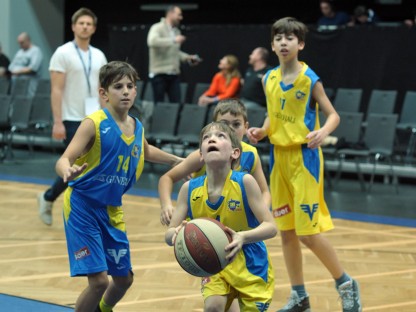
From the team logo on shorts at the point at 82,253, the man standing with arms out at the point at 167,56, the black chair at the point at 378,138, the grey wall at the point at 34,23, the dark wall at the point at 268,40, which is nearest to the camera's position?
the team logo on shorts at the point at 82,253

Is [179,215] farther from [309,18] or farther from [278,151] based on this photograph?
[309,18]

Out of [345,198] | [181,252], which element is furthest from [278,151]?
[345,198]

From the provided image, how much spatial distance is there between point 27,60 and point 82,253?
13.4 m

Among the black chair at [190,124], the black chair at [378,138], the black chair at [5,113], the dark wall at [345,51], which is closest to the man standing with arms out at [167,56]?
the black chair at [190,124]

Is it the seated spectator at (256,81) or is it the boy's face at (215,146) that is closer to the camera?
the boy's face at (215,146)

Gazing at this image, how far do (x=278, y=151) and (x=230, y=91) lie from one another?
7989mm

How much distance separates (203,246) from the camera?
425 centimetres

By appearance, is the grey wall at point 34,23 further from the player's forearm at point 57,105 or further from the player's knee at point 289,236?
the player's knee at point 289,236

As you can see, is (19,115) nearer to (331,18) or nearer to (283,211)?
(331,18)

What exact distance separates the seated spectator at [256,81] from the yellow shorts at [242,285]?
342 inches

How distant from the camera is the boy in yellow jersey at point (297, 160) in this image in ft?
19.6

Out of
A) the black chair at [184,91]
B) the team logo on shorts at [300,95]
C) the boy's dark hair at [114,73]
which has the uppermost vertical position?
the boy's dark hair at [114,73]

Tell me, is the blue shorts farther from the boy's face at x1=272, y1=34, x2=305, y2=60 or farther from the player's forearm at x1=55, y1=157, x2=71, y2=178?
the boy's face at x1=272, y1=34, x2=305, y2=60

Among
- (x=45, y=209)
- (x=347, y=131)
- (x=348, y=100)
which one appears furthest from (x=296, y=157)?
(x=348, y=100)
